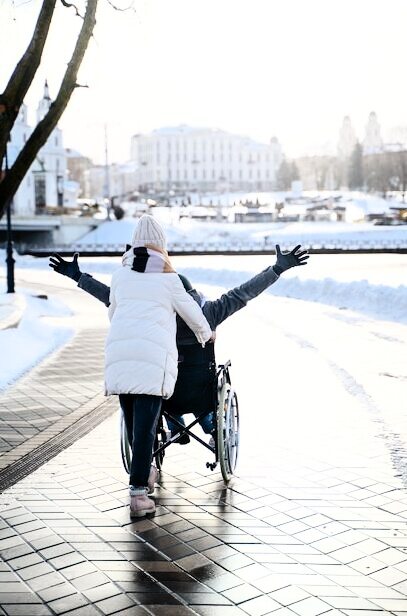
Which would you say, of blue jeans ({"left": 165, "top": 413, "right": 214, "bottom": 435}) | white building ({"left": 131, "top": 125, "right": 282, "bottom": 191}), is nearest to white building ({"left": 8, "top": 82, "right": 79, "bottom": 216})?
white building ({"left": 131, "top": 125, "right": 282, "bottom": 191})

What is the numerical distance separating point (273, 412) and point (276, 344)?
494 centimetres

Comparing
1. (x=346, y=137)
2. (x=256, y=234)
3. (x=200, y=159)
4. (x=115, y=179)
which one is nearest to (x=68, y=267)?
(x=256, y=234)

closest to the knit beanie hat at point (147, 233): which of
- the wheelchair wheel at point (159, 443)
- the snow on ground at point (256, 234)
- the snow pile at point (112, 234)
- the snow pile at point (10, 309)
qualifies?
the wheelchair wheel at point (159, 443)

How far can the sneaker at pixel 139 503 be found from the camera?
5.23 m

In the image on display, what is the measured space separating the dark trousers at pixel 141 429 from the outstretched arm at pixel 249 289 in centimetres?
76

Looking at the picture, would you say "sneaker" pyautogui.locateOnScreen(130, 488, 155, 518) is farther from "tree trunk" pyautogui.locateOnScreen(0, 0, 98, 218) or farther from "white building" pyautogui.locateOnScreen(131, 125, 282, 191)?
"white building" pyautogui.locateOnScreen(131, 125, 282, 191)

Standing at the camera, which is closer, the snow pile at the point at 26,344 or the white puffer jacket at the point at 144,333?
the white puffer jacket at the point at 144,333

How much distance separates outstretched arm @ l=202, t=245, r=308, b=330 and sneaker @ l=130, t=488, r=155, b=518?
1.13 metres

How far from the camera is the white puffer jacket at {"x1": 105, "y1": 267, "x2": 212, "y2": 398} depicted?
505 centimetres

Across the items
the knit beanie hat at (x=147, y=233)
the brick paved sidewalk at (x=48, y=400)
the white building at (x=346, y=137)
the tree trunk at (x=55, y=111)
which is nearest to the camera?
the knit beanie hat at (x=147, y=233)

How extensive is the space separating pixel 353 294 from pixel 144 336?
51.6 feet

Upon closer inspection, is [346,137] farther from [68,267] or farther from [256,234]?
[68,267]

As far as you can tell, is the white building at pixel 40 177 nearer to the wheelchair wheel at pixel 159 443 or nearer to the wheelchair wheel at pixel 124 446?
the wheelchair wheel at pixel 159 443

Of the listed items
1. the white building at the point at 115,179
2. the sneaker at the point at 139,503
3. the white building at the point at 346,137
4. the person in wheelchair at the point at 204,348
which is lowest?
the sneaker at the point at 139,503
